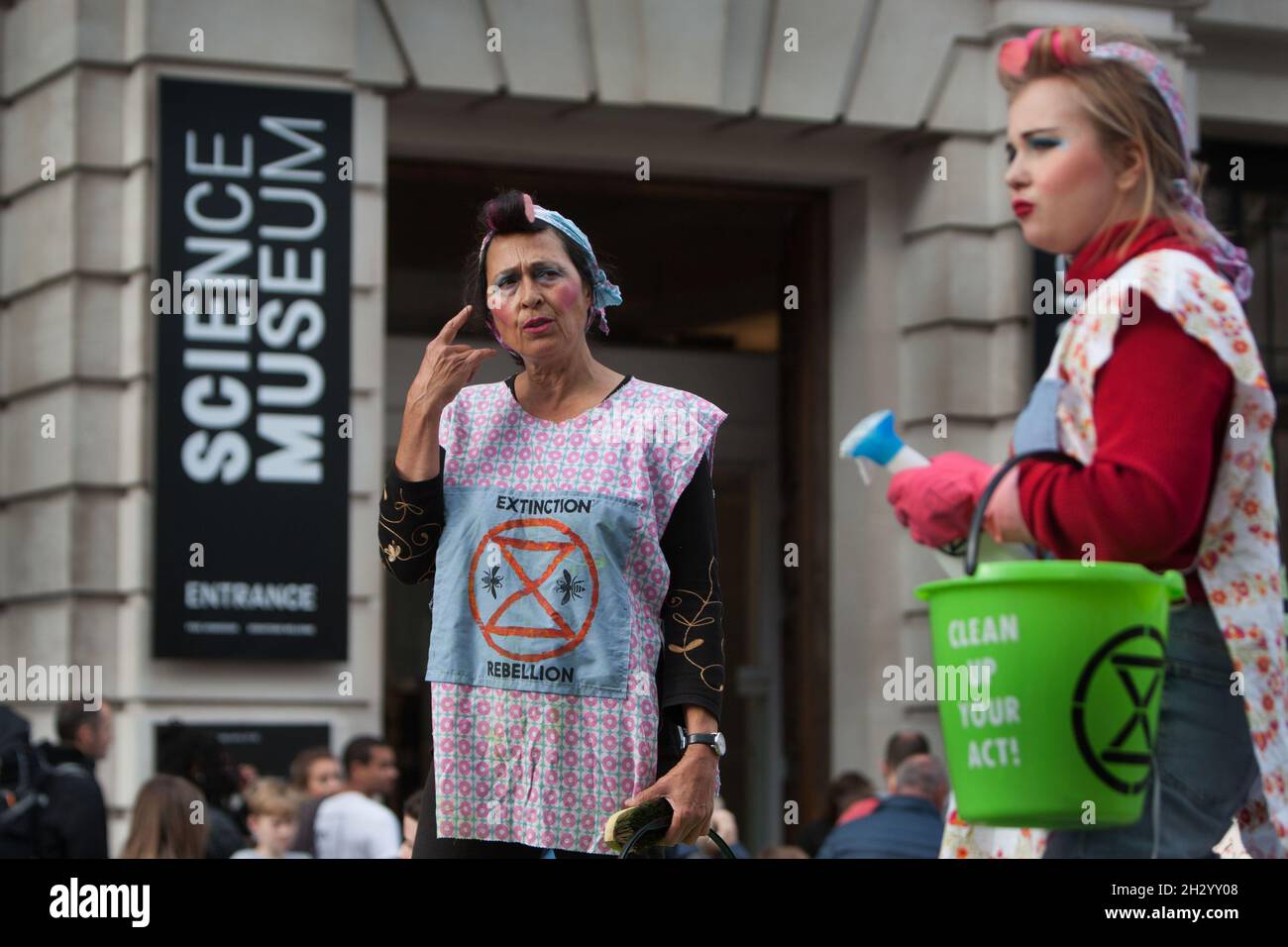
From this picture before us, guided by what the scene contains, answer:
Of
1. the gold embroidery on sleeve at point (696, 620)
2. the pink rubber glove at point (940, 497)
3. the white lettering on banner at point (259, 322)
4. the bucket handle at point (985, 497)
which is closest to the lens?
the bucket handle at point (985, 497)

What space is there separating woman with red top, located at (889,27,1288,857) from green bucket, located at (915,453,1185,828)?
0.12 m

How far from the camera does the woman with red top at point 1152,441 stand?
3021 millimetres

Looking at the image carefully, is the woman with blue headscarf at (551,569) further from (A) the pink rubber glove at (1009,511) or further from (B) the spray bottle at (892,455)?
(A) the pink rubber glove at (1009,511)

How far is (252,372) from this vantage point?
36.1 feet

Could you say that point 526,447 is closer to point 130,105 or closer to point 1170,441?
point 1170,441

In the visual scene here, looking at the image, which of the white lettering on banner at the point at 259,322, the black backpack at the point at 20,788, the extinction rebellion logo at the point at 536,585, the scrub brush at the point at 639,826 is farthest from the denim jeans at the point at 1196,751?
the white lettering on banner at the point at 259,322

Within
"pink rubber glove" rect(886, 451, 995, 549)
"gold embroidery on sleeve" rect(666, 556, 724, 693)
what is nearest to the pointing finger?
"gold embroidery on sleeve" rect(666, 556, 724, 693)

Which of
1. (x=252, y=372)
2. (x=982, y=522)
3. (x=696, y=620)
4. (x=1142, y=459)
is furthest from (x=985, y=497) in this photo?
(x=252, y=372)

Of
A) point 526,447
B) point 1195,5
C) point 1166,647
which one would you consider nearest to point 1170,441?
point 1166,647

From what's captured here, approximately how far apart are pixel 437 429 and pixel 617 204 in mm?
8777

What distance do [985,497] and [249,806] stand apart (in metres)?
6.78

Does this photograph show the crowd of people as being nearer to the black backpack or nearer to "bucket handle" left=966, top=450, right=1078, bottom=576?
the black backpack

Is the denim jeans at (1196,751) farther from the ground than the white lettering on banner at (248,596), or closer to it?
closer to it
